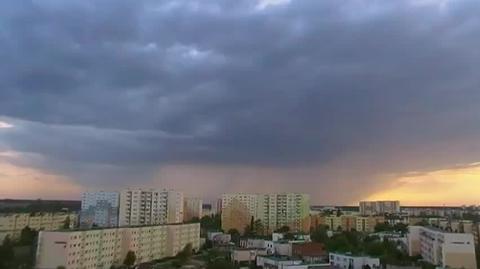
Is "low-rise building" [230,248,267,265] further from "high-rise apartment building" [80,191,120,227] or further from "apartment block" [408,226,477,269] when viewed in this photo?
"high-rise apartment building" [80,191,120,227]

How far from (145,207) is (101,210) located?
9.02 ft

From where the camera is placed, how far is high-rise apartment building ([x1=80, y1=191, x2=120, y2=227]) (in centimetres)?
2789

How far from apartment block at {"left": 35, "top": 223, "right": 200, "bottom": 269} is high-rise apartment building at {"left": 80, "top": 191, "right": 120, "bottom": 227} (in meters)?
6.12

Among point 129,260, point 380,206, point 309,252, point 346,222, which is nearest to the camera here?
point 129,260

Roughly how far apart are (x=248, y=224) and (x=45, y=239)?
19.5 m

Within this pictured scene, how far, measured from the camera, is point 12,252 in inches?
622

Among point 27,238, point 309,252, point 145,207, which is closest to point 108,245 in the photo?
point 27,238

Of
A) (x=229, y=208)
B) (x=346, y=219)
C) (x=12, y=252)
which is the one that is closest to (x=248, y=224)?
(x=229, y=208)

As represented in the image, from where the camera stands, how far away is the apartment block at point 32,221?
24189 millimetres

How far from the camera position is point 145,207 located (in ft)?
91.7

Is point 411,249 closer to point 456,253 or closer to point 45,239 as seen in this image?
point 456,253

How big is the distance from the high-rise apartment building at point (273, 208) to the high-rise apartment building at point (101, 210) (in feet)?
25.9

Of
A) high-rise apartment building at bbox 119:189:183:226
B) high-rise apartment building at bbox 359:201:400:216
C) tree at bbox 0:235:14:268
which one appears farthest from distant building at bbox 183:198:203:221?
high-rise apartment building at bbox 359:201:400:216

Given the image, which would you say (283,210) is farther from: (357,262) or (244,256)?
(357,262)
